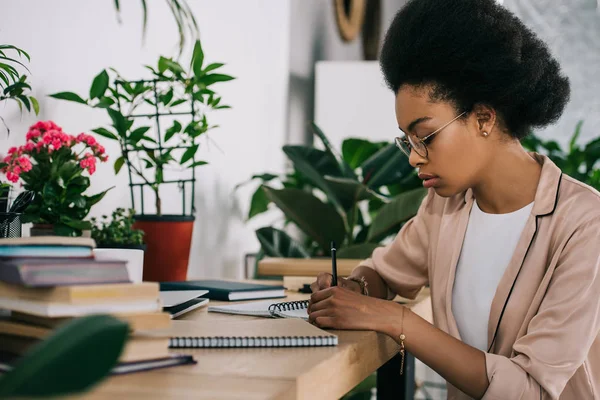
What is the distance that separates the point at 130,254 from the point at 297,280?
55 cm

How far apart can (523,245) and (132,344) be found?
819 mm

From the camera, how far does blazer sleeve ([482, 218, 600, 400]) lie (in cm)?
115

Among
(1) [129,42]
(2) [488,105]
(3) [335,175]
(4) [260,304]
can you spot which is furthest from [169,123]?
(2) [488,105]

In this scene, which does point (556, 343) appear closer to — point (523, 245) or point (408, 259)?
point (523, 245)

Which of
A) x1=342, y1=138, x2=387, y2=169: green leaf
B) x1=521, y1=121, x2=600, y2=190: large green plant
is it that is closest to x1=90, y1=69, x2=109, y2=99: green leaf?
x1=342, y1=138, x2=387, y2=169: green leaf

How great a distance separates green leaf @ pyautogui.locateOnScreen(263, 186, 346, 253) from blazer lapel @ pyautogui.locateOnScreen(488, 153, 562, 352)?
3.40 ft

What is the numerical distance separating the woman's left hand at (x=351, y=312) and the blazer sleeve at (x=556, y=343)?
0.56 ft

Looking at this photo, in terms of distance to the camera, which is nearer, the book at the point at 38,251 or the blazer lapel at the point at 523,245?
the book at the point at 38,251

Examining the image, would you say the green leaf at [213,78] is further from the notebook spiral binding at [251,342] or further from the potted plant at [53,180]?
the notebook spiral binding at [251,342]

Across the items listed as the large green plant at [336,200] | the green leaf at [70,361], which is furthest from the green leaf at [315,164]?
the green leaf at [70,361]

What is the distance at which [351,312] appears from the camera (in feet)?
3.80

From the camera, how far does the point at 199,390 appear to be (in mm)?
705

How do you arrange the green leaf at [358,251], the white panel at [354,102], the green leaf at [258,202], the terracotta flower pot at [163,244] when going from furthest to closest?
the white panel at [354,102]
the green leaf at [258,202]
the green leaf at [358,251]
the terracotta flower pot at [163,244]

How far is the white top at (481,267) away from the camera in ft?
4.69
